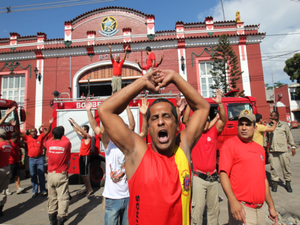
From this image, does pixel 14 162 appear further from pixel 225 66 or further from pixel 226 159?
pixel 225 66

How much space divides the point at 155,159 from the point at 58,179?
3308mm

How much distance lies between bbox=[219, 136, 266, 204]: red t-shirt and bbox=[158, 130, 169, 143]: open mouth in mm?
1355

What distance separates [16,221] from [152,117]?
490cm

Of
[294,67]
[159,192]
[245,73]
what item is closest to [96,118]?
[159,192]

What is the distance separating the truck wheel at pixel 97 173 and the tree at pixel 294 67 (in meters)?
36.0

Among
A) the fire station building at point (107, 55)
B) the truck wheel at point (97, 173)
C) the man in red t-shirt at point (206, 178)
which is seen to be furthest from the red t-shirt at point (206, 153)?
the fire station building at point (107, 55)

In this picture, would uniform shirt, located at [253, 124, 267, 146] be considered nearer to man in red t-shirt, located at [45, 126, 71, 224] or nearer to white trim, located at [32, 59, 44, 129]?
man in red t-shirt, located at [45, 126, 71, 224]

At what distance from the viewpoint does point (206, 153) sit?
351 centimetres

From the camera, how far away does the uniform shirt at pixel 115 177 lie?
8.78 ft

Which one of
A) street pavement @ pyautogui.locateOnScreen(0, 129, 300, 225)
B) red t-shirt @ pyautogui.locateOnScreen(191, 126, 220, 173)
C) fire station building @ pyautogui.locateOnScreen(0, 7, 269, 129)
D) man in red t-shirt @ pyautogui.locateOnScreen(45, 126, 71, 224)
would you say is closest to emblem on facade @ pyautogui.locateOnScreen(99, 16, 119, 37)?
fire station building @ pyautogui.locateOnScreen(0, 7, 269, 129)

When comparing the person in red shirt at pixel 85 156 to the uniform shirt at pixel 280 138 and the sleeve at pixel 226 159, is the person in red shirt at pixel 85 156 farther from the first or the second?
the uniform shirt at pixel 280 138

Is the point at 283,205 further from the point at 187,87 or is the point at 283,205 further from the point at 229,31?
the point at 229,31

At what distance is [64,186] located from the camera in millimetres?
4023

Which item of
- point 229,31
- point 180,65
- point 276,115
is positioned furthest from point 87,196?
point 229,31
